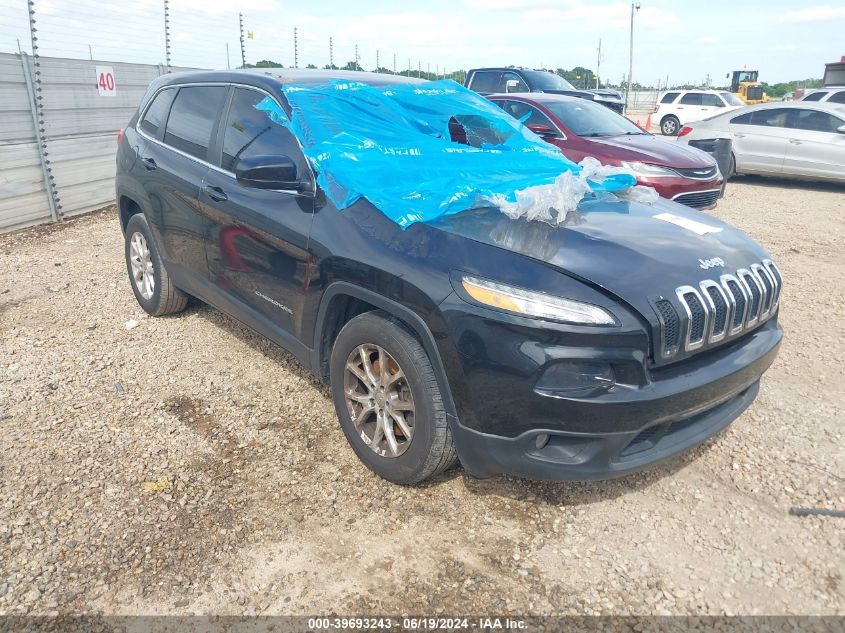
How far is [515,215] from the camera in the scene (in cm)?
277

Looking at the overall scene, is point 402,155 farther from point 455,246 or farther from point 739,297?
point 739,297

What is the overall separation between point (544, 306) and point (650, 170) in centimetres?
580

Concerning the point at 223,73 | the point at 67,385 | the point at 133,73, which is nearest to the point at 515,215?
the point at 223,73

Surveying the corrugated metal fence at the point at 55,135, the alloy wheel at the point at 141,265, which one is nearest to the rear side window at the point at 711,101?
the corrugated metal fence at the point at 55,135

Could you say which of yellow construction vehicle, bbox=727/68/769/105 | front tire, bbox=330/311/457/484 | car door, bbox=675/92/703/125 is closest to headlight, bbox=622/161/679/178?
front tire, bbox=330/311/457/484

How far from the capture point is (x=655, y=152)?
306 inches

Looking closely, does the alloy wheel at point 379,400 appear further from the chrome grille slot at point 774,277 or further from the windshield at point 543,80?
the windshield at point 543,80

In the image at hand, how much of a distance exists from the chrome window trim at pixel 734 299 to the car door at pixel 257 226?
5.93ft

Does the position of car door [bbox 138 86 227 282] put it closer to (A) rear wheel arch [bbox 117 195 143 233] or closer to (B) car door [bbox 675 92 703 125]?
(A) rear wheel arch [bbox 117 195 143 233]

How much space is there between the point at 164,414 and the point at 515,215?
7.37 feet

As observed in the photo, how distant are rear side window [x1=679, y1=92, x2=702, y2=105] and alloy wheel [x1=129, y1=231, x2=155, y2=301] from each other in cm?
2093

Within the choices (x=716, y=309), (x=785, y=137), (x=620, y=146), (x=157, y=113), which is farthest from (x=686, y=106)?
(x=716, y=309)

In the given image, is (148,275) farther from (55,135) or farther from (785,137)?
(785,137)

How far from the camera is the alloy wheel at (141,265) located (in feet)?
15.7
